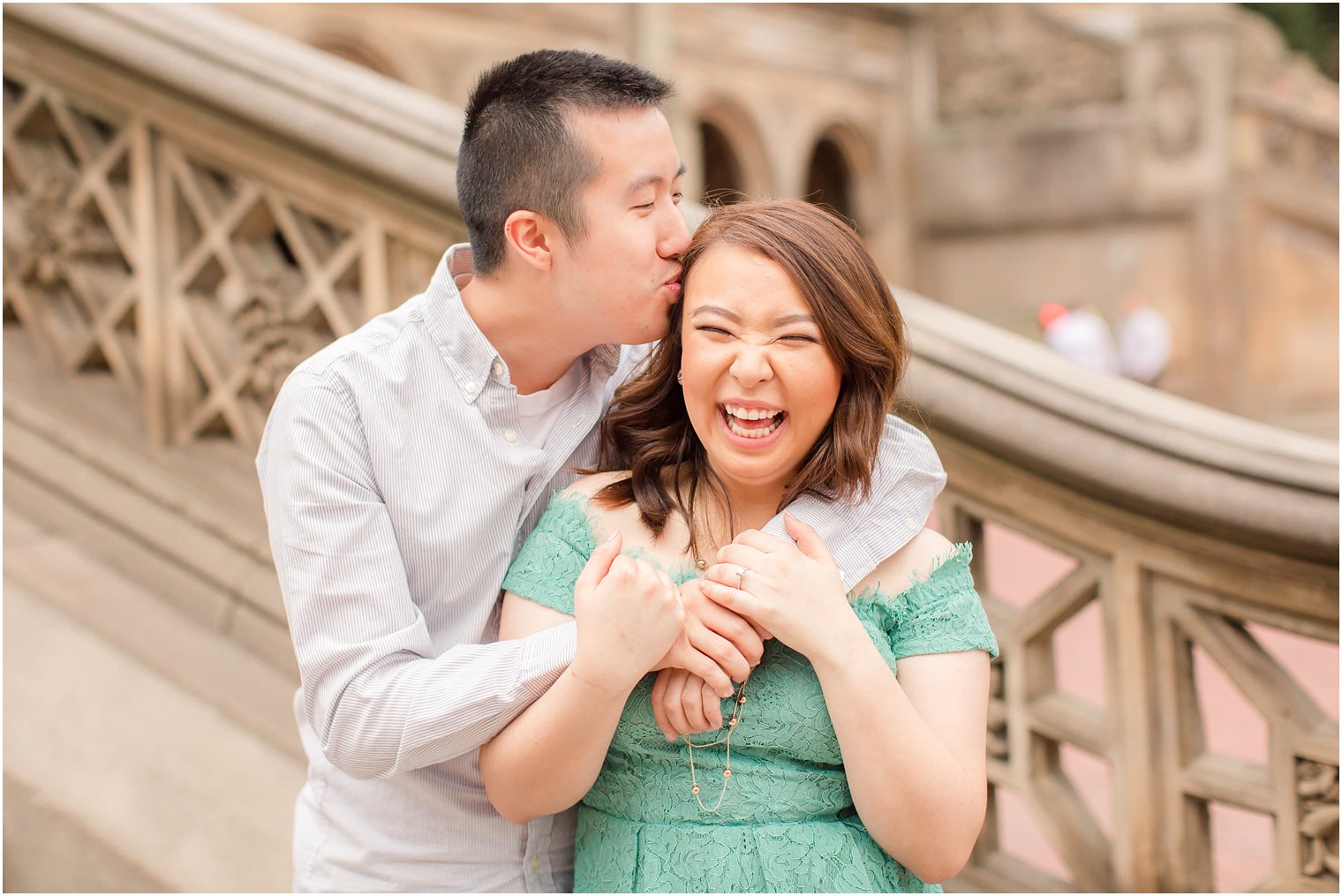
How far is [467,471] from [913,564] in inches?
28.6

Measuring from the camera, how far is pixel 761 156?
19141 mm

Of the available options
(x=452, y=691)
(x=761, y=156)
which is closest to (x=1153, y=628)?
(x=452, y=691)

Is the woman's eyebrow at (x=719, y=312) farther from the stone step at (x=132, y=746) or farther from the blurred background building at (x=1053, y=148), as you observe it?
the blurred background building at (x=1053, y=148)

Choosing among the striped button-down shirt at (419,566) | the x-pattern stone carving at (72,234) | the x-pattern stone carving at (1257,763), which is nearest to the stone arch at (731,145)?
the x-pattern stone carving at (72,234)

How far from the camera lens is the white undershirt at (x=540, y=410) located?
7.31ft

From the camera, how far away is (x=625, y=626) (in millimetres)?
1771

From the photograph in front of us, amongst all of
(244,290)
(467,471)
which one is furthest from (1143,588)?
(244,290)

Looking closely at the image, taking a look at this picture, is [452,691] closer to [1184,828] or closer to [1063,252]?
[1184,828]

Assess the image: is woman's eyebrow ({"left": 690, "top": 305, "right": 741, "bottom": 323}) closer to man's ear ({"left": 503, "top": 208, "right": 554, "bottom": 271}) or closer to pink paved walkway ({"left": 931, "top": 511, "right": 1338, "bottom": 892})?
man's ear ({"left": 503, "top": 208, "right": 554, "bottom": 271})

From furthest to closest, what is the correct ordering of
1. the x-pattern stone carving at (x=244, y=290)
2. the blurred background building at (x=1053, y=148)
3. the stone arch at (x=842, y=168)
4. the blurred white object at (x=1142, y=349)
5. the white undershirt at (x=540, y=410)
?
the stone arch at (x=842, y=168) < the blurred background building at (x=1053, y=148) < the blurred white object at (x=1142, y=349) < the x-pattern stone carving at (x=244, y=290) < the white undershirt at (x=540, y=410)

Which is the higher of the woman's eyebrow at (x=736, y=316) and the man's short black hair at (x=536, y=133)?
the man's short black hair at (x=536, y=133)

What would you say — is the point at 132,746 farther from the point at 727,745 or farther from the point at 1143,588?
the point at 1143,588

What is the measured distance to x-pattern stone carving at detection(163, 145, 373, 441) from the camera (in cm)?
318

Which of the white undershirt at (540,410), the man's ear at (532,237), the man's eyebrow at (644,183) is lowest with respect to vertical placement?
the white undershirt at (540,410)
